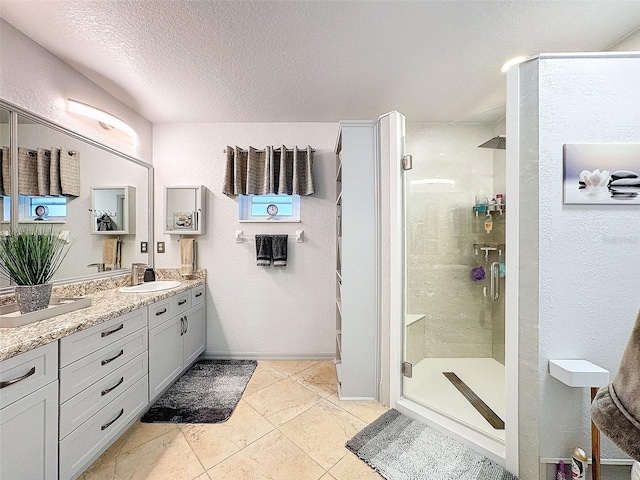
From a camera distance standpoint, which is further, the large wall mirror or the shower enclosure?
the shower enclosure

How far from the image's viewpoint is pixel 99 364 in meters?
1.35

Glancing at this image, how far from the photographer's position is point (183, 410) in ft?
5.96

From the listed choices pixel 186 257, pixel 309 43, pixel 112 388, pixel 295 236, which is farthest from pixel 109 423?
pixel 309 43

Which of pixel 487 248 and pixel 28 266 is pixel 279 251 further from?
pixel 487 248

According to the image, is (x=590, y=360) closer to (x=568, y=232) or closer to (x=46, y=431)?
(x=568, y=232)

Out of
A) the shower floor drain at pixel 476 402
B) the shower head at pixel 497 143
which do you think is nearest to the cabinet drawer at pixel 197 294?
the shower floor drain at pixel 476 402

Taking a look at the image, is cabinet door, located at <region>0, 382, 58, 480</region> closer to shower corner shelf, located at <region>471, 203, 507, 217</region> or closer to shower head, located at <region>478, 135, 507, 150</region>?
shower head, located at <region>478, 135, 507, 150</region>

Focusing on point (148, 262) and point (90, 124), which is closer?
point (90, 124)

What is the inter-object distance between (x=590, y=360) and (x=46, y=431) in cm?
258

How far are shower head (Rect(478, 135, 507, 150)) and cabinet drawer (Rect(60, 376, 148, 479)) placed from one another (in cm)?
280

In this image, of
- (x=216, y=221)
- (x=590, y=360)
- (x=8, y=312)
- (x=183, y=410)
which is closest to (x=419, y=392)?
(x=590, y=360)

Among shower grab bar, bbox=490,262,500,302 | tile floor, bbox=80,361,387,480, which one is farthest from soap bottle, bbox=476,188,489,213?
tile floor, bbox=80,361,387,480

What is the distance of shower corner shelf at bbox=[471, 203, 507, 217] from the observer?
196 centimetres

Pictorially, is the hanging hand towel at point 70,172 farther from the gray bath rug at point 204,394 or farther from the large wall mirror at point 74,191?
the gray bath rug at point 204,394
